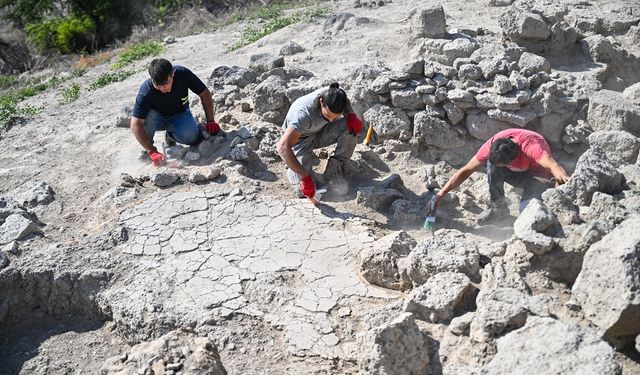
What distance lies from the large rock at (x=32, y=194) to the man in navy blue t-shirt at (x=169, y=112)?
3.43 feet

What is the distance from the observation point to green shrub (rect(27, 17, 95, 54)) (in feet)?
59.1

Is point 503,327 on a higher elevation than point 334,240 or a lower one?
higher

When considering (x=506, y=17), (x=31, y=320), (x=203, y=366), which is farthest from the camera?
(x=506, y=17)

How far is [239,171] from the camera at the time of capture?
622 cm

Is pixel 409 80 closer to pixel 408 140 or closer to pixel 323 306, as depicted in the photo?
pixel 408 140

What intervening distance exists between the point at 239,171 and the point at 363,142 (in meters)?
1.45

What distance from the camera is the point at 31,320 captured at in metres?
5.08

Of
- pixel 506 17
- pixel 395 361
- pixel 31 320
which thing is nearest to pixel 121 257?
pixel 31 320

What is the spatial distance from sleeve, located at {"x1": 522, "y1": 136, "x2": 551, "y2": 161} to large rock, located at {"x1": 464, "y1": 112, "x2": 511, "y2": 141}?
2.94 feet

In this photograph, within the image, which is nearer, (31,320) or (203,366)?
(203,366)

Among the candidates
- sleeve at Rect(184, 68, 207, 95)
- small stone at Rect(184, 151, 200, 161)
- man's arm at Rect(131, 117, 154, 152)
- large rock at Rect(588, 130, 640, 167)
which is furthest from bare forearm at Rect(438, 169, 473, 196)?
man's arm at Rect(131, 117, 154, 152)

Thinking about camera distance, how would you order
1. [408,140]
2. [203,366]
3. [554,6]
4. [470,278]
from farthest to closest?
1. [554,6]
2. [408,140]
3. [470,278]
4. [203,366]

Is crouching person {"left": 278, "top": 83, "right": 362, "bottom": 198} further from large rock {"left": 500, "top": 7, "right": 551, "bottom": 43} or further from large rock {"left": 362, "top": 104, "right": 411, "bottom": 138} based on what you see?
large rock {"left": 500, "top": 7, "right": 551, "bottom": 43}

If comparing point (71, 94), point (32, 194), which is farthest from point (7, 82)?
point (32, 194)
